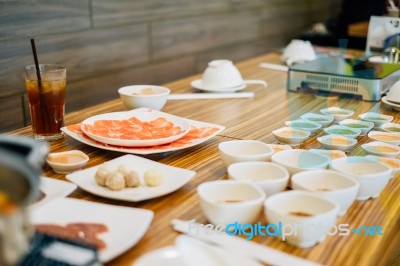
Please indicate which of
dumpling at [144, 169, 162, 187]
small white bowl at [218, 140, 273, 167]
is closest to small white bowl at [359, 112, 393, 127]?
small white bowl at [218, 140, 273, 167]

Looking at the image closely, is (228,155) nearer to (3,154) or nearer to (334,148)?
(334,148)

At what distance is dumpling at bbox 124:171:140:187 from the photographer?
1189 millimetres

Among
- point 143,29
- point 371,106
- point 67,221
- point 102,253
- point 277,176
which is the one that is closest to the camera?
point 102,253

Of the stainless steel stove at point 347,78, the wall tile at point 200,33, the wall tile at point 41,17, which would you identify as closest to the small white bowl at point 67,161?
the wall tile at point 41,17

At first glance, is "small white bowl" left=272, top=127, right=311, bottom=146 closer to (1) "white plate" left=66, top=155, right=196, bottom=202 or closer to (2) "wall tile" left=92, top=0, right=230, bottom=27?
(1) "white plate" left=66, top=155, right=196, bottom=202

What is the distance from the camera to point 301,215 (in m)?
1.04

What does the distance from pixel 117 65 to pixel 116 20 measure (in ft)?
0.80

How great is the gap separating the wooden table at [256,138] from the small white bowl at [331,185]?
6 cm

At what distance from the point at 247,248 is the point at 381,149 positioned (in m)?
0.71

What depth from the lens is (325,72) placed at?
2.18 meters

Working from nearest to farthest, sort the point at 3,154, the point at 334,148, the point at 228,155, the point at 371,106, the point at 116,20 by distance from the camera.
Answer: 1. the point at 3,154
2. the point at 228,155
3. the point at 334,148
4. the point at 371,106
5. the point at 116,20

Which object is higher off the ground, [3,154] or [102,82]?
[3,154]

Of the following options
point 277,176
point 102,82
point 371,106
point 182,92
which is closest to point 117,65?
point 102,82

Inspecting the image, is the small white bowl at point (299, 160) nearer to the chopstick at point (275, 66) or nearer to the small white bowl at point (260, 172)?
the small white bowl at point (260, 172)
